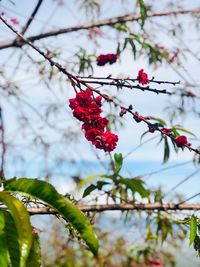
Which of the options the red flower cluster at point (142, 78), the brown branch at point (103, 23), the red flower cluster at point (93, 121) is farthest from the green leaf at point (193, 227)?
the brown branch at point (103, 23)

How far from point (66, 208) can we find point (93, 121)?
501 millimetres

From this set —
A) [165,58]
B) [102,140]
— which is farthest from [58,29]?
[102,140]

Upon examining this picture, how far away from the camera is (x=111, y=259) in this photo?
5.07 metres

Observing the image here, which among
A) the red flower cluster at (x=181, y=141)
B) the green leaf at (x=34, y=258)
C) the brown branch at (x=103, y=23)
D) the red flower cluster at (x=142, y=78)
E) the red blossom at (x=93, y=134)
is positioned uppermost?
the brown branch at (x=103, y=23)

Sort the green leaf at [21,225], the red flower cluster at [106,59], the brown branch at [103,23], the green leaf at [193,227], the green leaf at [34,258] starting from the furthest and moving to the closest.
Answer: the brown branch at [103,23], the red flower cluster at [106,59], the green leaf at [193,227], the green leaf at [34,258], the green leaf at [21,225]

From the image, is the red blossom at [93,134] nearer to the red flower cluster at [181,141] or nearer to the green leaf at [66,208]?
the red flower cluster at [181,141]

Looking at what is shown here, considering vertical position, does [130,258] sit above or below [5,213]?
below

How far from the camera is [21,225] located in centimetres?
76

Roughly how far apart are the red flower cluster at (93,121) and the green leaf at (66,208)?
440mm

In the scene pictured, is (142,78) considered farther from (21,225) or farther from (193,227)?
(21,225)

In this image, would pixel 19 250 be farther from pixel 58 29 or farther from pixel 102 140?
pixel 58 29

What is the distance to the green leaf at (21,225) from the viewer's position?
74 cm

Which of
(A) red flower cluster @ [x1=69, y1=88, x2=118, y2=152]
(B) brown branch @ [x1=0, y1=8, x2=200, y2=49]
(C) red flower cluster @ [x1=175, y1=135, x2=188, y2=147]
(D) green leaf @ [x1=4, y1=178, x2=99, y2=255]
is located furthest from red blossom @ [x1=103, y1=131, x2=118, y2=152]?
(B) brown branch @ [x1=0, y1=8, x2=200, y2=49]

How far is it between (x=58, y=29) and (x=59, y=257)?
108 inches
